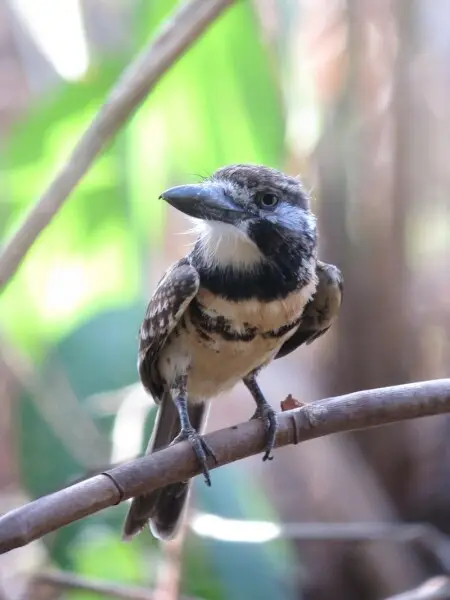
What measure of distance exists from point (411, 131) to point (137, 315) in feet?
3.77

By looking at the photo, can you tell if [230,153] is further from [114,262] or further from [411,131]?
[411,131]

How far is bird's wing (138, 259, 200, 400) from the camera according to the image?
1331mm

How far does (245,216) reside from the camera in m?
1.33

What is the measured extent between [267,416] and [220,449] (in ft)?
0.61

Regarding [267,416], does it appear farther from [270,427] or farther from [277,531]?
[277,531]

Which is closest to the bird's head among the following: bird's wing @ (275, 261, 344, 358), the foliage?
bird's wing @ (275, 261, 344, 358)

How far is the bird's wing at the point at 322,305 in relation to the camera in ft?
4.99

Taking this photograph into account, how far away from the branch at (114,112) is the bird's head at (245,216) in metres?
0.15

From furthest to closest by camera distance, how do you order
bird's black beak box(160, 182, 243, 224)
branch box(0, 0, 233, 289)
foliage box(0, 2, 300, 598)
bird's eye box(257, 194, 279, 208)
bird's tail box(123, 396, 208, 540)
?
foliage box(0, 2, 300, 598), bird's tail box(123, 396, 208, 540), bird's eye box(257, 194, 279, 208), bird's black beak box(160, 182, 243, 224), branch box(0, 0, 233, 289)

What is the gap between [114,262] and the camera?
2.29 m

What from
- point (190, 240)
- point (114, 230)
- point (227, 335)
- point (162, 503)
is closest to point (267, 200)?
point (227, 335)

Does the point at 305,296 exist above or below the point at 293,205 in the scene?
below

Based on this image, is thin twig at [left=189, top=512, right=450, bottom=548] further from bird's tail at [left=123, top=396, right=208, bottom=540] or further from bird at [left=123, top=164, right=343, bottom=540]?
bird at [left=123, top=164, right=343, bottom=540]

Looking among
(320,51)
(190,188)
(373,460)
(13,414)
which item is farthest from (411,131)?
(190,188)
